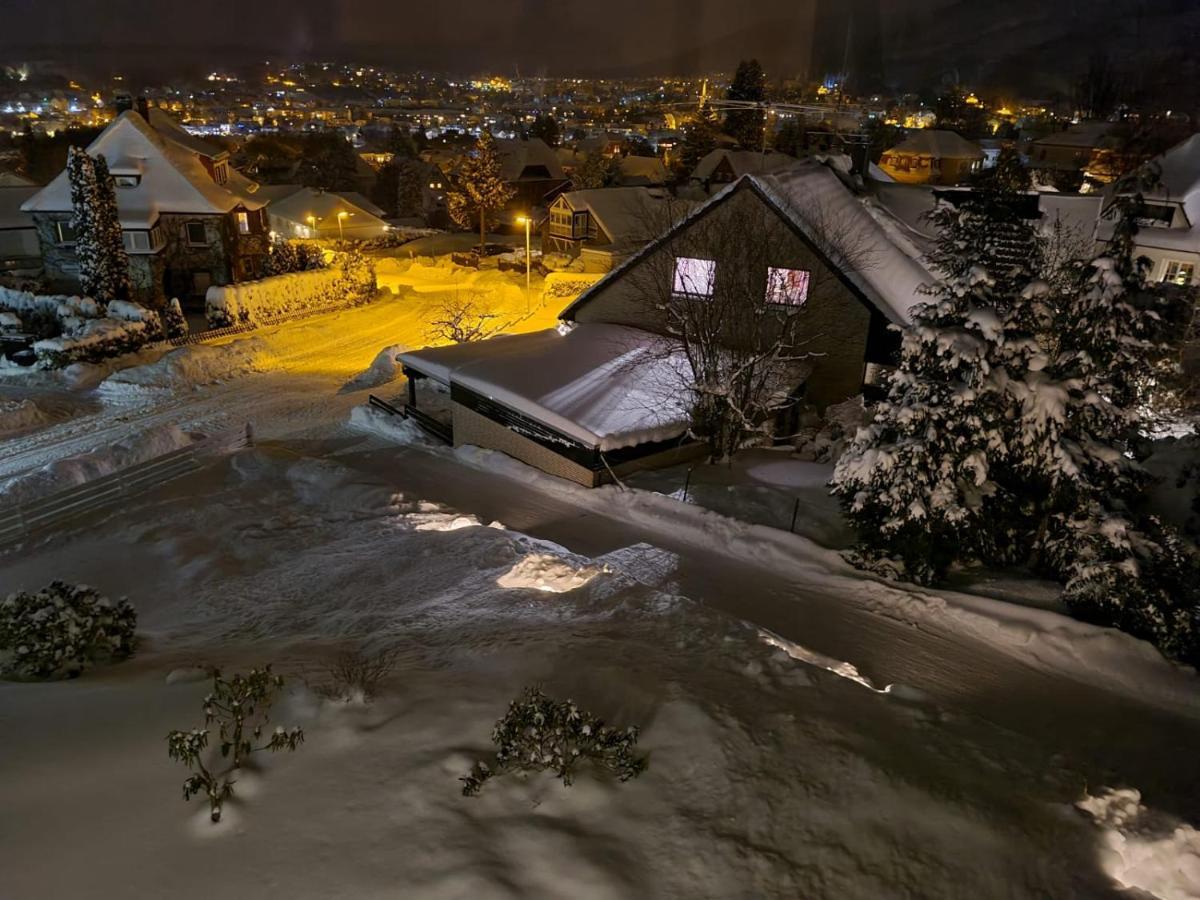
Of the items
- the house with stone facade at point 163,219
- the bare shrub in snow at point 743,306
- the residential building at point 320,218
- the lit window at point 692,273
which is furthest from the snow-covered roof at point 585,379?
the residential building at point 320,218

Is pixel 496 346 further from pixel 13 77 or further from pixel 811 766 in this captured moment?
pixel 13 77

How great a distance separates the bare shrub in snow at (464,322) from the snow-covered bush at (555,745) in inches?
Answer: 931

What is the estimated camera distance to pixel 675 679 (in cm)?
777

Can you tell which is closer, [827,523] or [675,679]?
[675,679]

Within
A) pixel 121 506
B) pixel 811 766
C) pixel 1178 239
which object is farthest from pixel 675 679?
pixel 1178 239

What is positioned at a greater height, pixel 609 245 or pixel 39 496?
pixel 609 245

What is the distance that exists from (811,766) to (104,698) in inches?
257

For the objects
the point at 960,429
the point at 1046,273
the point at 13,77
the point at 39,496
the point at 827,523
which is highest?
the point at 13,77

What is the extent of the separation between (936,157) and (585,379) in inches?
2037

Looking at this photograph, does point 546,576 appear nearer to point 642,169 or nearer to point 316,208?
point 316,208

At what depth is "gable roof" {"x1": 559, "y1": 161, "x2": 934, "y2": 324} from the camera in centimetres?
2012

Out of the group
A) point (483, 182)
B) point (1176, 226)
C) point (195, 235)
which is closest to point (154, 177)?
point (195, 235)

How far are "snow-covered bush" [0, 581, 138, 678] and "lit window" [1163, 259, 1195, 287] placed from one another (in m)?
30.6

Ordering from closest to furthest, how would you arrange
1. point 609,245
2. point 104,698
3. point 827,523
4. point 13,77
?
point 104,698 → point 827,523 → point 609,245 → point 13,77
